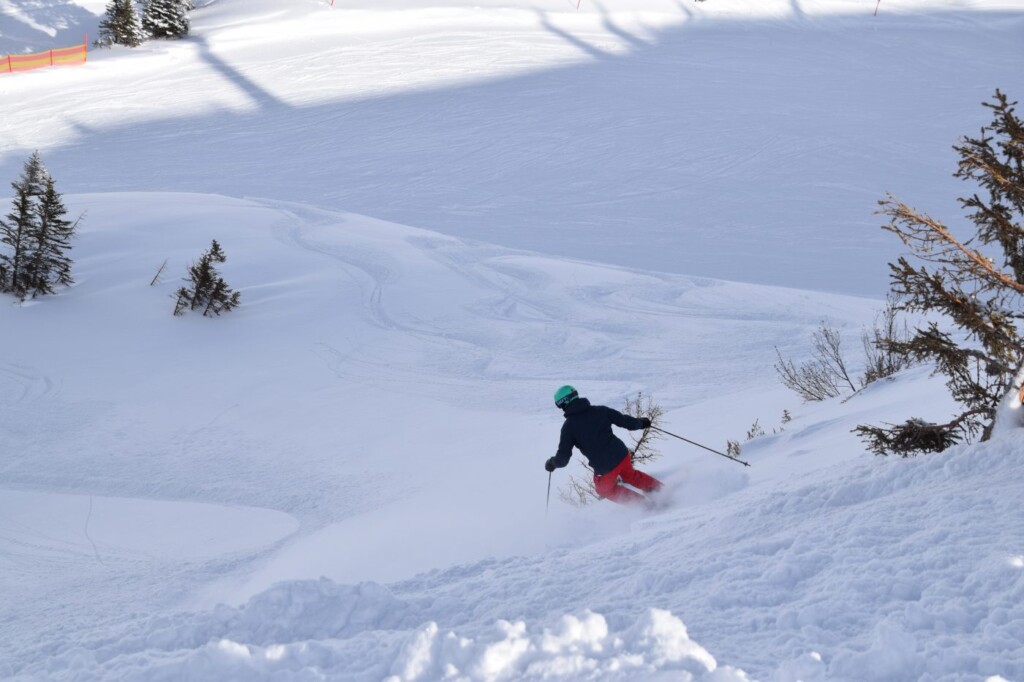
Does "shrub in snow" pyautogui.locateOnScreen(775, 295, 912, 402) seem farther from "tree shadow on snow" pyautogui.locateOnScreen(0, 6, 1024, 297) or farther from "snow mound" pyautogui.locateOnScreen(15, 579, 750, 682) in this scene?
"tree shadow on snow" pyautogui.locateOnScreen(0, 6, 1024, 297)

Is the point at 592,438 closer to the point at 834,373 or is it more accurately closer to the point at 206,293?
the point at 834,373

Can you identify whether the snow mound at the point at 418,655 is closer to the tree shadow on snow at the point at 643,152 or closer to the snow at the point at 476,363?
the snow at the point at 476,363

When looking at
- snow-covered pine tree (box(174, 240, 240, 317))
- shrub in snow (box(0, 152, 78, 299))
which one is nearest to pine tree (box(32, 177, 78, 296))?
shrub in snow (box(0, 152, 78, 299))

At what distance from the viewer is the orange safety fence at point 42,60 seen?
29889mm

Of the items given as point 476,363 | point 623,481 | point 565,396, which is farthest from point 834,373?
point 476,363

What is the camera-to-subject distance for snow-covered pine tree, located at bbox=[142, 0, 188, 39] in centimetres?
3259

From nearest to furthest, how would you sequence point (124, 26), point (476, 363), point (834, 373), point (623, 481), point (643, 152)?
point (623, 481) → point (834, 373) → point (476, 363) → point (643, 152) → point (124, 26)

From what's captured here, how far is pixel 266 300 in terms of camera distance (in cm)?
1323

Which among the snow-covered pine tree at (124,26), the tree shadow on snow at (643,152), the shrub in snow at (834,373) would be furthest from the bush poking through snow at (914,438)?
the snow-covered pine tree at (124,26)

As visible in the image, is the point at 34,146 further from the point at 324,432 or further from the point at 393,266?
the point at 324,432

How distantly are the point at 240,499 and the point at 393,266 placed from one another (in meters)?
7.49

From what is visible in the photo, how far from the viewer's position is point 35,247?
42.3 ft

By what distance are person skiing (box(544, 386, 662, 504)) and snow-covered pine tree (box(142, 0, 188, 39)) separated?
105 ft

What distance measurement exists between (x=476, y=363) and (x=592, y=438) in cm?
528
